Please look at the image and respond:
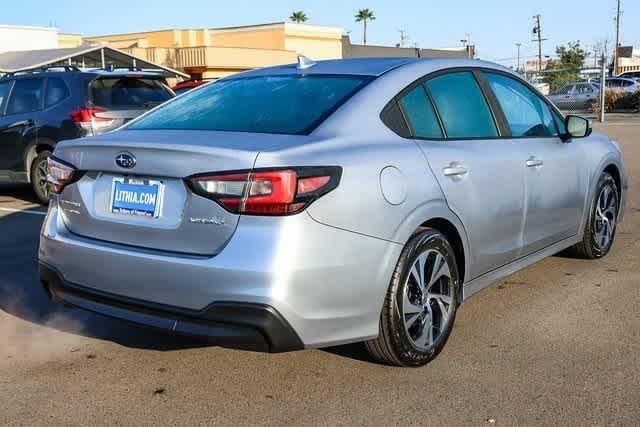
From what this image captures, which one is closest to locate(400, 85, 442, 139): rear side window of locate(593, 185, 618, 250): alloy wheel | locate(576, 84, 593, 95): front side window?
locate(593, 185, 618, 250): alloy wheel

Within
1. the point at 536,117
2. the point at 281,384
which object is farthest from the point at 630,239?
the point at 281,384

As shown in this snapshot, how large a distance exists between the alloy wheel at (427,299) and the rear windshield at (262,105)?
89 centimetres

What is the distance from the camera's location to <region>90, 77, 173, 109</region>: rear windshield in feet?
30.5

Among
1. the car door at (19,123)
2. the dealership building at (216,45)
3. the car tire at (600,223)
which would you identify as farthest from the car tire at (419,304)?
the dealership building at (216,45)

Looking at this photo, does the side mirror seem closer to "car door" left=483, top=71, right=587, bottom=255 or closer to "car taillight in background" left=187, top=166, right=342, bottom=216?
"car door" left=483, top=71, right=587, bottom=255

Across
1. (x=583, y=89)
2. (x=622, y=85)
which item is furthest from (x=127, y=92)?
(x=622, y=85)

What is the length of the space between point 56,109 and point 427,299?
690cm

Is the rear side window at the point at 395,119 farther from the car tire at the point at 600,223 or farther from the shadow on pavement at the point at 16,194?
the shadow on pavement at the point at 16,194

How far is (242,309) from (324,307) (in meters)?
0.36

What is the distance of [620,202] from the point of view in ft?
20.6

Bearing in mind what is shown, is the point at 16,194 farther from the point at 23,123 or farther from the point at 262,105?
the point at 262,105

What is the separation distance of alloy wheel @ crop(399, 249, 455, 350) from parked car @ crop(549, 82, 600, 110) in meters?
31.8

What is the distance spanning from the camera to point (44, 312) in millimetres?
4867

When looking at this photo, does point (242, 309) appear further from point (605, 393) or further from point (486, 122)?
point (486, 122)
